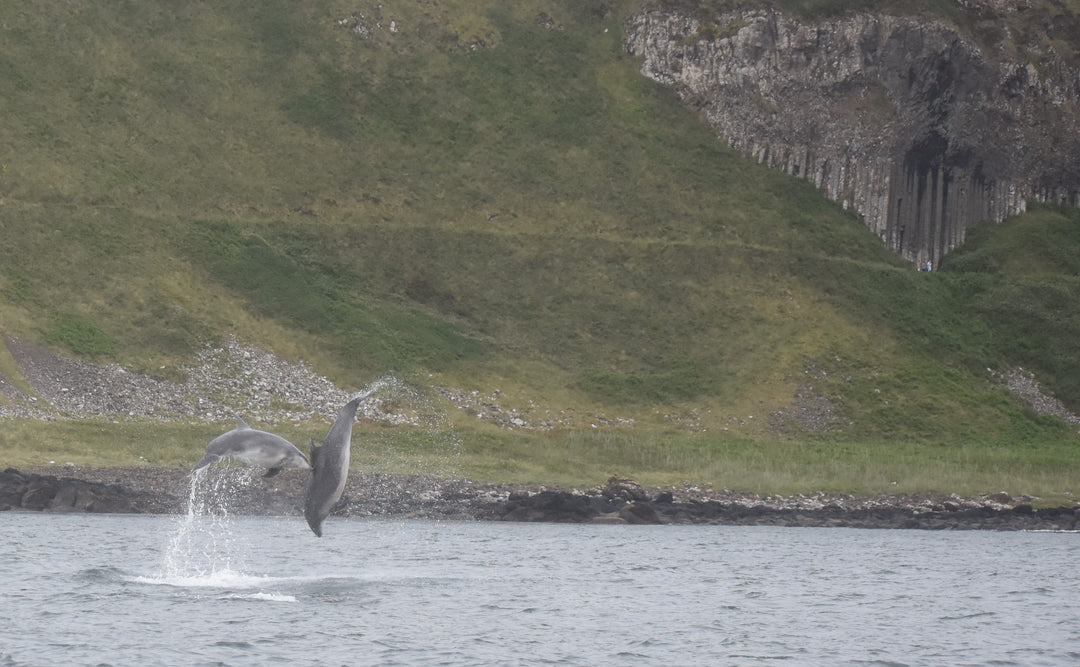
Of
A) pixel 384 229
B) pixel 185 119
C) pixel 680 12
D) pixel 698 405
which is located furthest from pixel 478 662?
pixel 680 12

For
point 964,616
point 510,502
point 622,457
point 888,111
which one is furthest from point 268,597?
point 888,111

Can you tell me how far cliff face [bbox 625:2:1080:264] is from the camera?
134m

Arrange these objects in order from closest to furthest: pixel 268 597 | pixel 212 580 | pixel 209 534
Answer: pixel 268 597, pixel 212 580, pixel 209 534

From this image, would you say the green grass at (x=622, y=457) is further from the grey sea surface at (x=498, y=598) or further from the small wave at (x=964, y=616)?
the small wave at (x=964, y=616)

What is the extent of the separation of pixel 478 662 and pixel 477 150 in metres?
98.6

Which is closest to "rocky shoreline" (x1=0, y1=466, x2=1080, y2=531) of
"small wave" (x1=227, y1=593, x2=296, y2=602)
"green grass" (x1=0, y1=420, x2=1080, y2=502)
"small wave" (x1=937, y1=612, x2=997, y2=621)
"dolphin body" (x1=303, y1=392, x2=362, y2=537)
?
"green grass" (x1=0, y1=420, x2=1080, y2=502)

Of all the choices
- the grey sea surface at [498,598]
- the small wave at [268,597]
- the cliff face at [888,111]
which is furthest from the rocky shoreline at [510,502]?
the cliff face at [888,111]

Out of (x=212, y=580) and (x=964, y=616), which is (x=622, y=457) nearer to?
(x=964, y=616)

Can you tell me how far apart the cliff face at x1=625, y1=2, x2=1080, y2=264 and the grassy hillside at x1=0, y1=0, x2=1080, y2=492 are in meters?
2.61

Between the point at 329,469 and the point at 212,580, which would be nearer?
the point at 329,469

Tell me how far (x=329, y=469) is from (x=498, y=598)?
40.0 feet

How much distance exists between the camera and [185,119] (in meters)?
124

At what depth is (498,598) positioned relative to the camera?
4356 centimetres

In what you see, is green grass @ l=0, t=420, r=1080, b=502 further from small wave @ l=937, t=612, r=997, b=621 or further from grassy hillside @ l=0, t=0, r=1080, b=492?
small wave @ l=937, t=612, r=997, b=621
